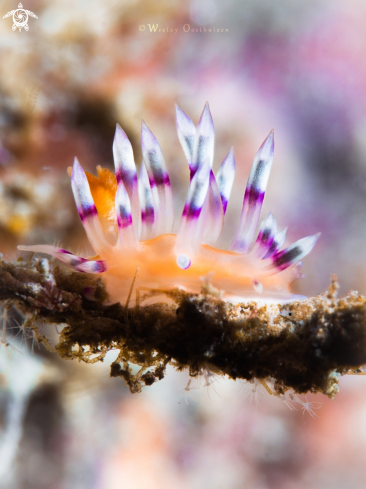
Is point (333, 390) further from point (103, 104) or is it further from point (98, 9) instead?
point (98, 9)

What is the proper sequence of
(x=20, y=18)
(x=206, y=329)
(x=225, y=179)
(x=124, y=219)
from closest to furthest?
1. (x=206, y=329)
2. (x=124, y=219)
3. (x=225, y=179)
4. (x=20, y=18)

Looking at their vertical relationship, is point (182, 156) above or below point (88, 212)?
above

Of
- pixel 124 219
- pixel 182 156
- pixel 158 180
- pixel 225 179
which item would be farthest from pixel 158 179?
pixel 182 156

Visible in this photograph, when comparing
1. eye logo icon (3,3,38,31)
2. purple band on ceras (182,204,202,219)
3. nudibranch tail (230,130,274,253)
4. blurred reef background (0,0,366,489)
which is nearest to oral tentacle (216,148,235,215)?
nudibranch tail (230,130,274,253)

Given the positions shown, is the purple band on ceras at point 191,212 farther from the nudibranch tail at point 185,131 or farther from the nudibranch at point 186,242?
the nudibranch tail at point 185,131

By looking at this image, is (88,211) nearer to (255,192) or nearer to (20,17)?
(255,192)

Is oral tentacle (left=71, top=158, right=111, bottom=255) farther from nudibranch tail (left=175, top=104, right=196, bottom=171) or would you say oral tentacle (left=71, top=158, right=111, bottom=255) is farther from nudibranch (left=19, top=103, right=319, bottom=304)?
nudibranch tail (left=175, top=104, right=196, bottom=171)
